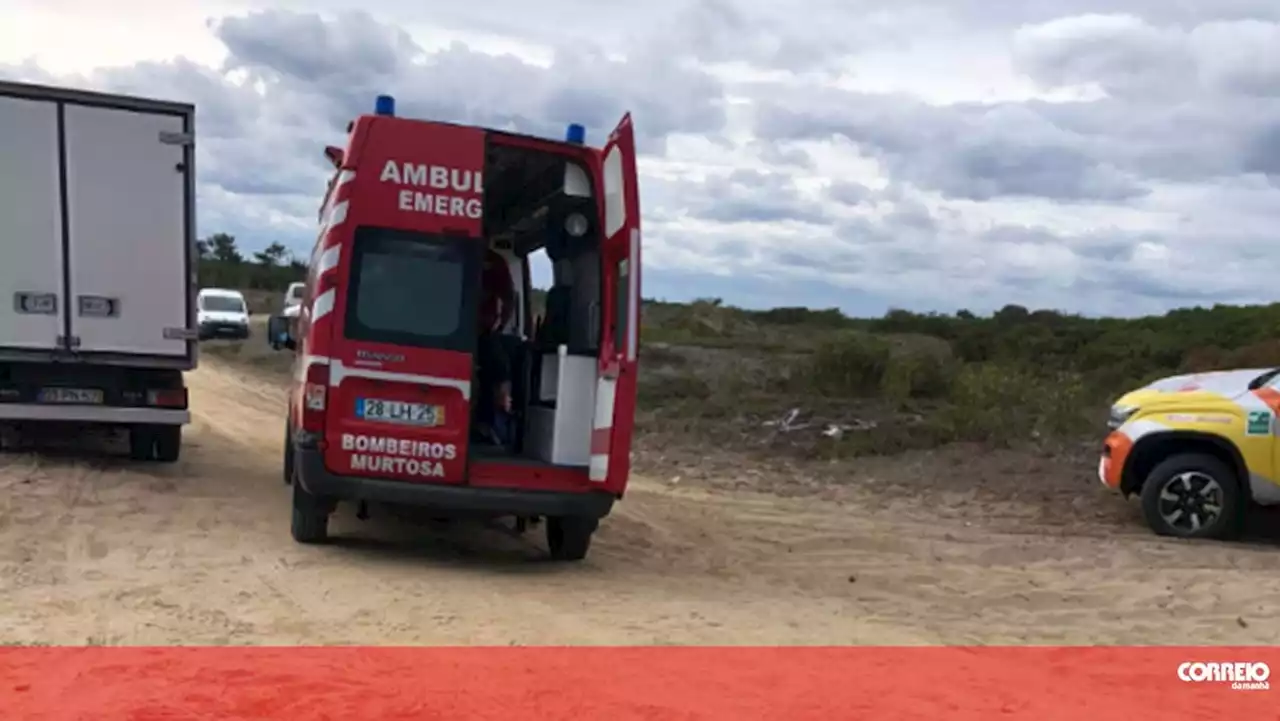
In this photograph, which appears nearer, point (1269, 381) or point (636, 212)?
point (636, 212)

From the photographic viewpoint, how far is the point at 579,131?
28.5ft

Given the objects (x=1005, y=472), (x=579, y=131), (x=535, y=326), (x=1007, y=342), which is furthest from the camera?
(x=1007, y=342)

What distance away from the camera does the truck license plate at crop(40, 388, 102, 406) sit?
435 inches

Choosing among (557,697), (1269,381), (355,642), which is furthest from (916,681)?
(1269,381)

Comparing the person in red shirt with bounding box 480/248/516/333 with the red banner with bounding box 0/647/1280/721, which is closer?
the red banner with bounding box 0/647/1280/721

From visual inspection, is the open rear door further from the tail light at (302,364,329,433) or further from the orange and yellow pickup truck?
the orange and yellow pickup truck

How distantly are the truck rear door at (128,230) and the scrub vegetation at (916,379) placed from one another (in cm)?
806

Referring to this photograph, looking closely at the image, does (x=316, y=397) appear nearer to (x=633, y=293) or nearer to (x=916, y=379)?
(x=633, y=293)

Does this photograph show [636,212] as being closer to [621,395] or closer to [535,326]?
[621,395]

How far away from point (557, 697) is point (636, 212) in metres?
3.93

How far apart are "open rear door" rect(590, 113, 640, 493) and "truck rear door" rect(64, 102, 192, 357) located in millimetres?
4854

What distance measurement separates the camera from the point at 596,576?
849 cm

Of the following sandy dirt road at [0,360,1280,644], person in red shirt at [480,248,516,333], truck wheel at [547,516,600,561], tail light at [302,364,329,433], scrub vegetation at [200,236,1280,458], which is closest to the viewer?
sandy dirt road at [0,360,1280,644]

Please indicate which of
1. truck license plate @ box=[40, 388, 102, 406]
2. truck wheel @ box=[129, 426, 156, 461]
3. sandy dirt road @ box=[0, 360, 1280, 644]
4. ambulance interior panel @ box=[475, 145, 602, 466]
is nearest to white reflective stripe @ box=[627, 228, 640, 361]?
ambulance interior panel @ box=[475, 145, 602, 466]
